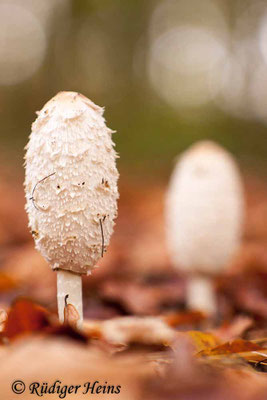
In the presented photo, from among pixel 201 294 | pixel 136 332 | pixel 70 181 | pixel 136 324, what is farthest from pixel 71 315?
pixel 201 294

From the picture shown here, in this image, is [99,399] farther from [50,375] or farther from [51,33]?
[51,33]

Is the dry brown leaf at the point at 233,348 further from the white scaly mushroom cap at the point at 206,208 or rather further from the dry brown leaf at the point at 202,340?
the white scaly mushroom cap at the point at 206,208

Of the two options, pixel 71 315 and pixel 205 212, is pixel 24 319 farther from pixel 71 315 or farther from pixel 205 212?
pixel 205 212

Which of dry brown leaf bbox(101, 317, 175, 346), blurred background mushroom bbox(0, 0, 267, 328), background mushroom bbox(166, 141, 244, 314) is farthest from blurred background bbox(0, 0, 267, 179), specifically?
dry brown leaf bbox(101, 317, 175, 346)

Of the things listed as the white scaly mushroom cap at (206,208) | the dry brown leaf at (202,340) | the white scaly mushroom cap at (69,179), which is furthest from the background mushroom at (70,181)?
the white scaly mushroom cap at (206,208)

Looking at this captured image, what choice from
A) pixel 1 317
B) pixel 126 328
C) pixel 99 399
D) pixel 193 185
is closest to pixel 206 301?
pixel 193 185

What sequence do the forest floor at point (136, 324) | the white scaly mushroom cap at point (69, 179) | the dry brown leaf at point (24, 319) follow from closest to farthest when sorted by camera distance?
the forest floor at point (136, 324), the dry brown leaf at point (24, 319), the white scaly mushroom cap at point (69, 179)
